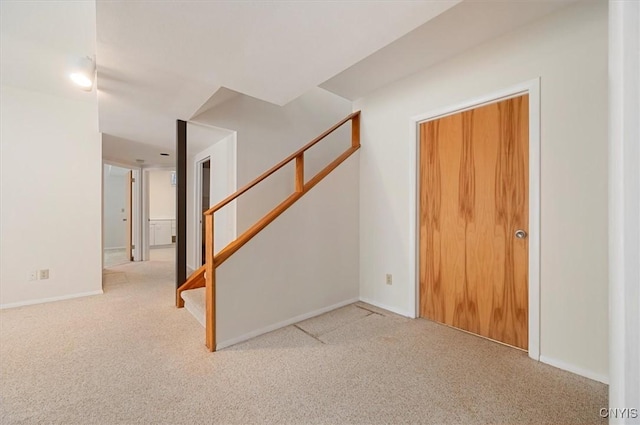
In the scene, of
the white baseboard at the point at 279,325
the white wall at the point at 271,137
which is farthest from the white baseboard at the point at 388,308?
the white wall at the point at 271,137

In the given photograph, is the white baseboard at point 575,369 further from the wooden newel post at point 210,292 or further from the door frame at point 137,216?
the door frame at point 137,216

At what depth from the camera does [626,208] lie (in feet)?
3.10

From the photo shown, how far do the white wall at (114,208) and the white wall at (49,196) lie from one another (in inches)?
184

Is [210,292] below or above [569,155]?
below

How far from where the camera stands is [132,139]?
12.9 ft

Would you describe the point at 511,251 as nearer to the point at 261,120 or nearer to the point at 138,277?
the point at 261,120

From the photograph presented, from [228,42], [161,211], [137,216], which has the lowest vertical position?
[137,216]

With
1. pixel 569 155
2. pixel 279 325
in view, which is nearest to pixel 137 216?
pixel 279 325

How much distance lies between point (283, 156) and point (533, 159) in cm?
272

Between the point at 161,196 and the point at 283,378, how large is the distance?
25.1ft

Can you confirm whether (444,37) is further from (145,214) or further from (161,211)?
(161,211)

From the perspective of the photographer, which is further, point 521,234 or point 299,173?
point 299,173

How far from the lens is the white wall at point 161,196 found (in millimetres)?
7791

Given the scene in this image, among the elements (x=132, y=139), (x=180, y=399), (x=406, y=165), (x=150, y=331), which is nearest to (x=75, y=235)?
(x=132, y=139)
